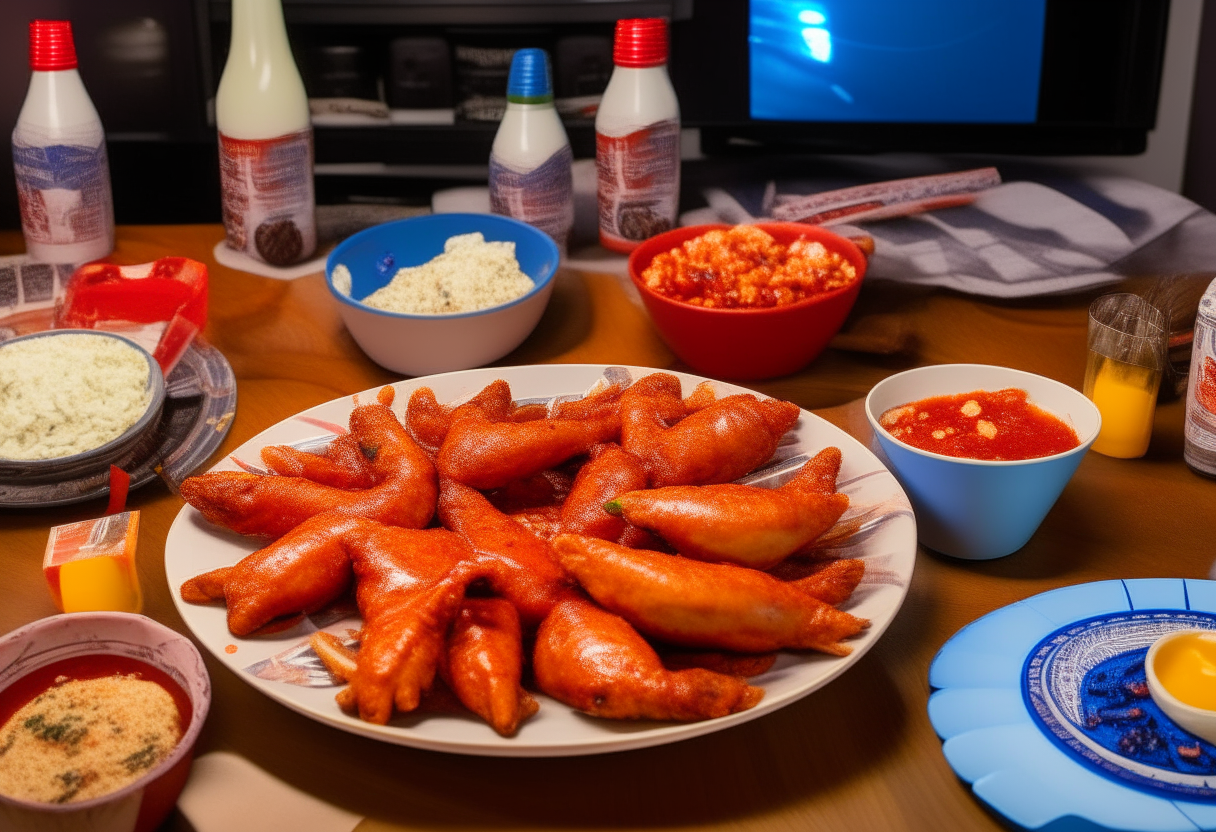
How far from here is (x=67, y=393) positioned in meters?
1.16

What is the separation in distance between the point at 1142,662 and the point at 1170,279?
24.5 inches

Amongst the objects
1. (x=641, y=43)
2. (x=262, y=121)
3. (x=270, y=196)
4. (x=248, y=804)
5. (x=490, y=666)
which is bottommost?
(x=248, y=804)

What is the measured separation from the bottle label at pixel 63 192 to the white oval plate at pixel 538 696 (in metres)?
0.74

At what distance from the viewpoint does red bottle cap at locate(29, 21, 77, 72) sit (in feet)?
5.02

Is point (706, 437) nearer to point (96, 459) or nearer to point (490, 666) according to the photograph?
point (490, 666)

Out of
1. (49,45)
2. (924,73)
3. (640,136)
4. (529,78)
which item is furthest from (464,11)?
(924,73)

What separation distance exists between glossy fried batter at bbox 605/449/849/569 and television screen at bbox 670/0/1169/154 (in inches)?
45.2

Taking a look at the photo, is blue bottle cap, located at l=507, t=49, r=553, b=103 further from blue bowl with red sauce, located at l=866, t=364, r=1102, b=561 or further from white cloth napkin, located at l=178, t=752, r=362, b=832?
white cloth napkin, located at l=178, t=752, r=362, b=832

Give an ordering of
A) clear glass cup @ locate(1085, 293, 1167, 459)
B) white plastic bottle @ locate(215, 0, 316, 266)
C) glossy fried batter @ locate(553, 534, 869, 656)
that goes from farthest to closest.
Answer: white plastic bottle @ locate(215, 0, 316, 266)
clear glass cup @ locate(1085, 293, 1167, 459)
glossy fried batter @ locate(553, 534, 869, 656)

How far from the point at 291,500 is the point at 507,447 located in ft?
0.63

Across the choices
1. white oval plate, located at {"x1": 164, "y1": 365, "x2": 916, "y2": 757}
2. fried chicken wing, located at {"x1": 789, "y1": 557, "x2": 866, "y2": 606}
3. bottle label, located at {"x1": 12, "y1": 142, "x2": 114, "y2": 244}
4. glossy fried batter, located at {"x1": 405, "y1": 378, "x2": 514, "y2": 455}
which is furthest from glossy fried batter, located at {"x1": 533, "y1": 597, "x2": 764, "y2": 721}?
bottle label, located at {"x1": 12, "y1": 142, "x2": 114, "y2": 244}

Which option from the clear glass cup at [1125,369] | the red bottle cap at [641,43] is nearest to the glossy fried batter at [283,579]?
the clear glass cup at [1125,369]

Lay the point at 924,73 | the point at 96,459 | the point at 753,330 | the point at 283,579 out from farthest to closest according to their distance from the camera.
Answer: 1. the point at 924,73
2. the point at 753,330
3. the point at 96,459
4. the point at 283,579

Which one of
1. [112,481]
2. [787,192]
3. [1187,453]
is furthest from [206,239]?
[1187,453]
